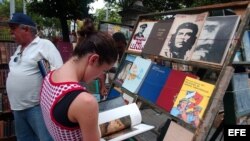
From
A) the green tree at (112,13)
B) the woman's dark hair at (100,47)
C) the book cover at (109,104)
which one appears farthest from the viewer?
the green tree at (112,13)

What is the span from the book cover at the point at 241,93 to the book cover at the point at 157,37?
2.24ft

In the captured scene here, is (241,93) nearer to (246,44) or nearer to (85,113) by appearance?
(246,44)

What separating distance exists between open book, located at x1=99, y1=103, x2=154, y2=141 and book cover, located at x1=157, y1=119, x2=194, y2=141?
0.74 ft

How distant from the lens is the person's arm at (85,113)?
4.18ft

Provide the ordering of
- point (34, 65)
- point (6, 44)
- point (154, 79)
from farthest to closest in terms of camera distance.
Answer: point (6, 44), point (34, 65), point (154, 79)

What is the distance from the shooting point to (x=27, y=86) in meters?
3.14

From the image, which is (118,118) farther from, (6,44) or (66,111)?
(6,44)

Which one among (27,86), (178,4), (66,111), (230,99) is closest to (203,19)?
(230,99)

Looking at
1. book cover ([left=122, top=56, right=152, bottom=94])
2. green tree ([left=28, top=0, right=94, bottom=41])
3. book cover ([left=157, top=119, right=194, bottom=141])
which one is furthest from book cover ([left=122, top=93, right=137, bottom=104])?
green tree ([left=28, top=0, right=94, bottom=41])

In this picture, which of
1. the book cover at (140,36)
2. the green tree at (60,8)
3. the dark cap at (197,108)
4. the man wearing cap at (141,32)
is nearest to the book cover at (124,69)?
the book cover at (140,36)

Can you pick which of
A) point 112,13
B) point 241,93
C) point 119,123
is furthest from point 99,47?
point 112,13

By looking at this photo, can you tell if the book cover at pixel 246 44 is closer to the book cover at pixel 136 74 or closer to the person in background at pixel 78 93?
the book cover at pixel 136 74

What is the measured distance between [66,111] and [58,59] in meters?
1.89

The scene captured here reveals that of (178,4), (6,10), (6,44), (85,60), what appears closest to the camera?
(85,60)
